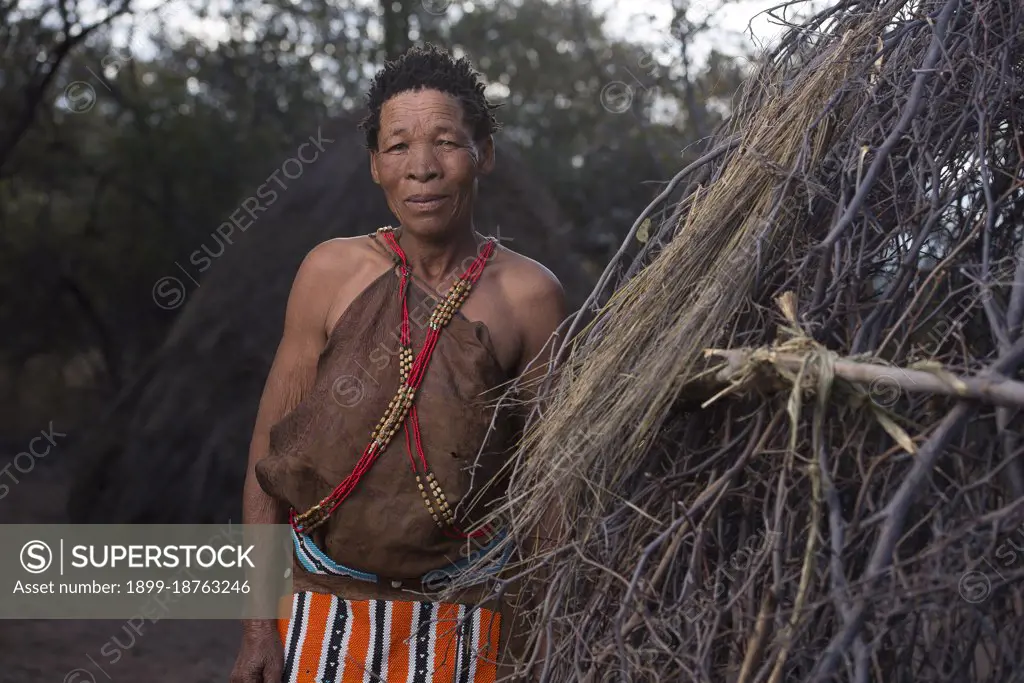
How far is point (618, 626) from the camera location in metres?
1.76

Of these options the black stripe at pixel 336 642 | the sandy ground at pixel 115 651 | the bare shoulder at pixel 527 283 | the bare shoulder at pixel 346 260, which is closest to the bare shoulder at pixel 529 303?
the bare shoulder at pixel 527 283

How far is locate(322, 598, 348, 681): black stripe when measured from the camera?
97.0 inches

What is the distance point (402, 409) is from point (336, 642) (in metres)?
0.55

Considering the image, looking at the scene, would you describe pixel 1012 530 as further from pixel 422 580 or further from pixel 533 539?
pixel 422 580

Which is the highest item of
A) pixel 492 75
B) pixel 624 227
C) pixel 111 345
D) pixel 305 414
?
pixel 492 75

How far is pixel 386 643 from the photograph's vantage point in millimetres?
2465

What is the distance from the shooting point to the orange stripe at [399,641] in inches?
96.7

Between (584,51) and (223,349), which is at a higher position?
(584,51)

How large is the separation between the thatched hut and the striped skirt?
13.1 feet

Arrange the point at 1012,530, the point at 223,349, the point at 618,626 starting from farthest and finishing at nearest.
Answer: the point at 223,349 → the point at 618,626 → the point at 1012,530

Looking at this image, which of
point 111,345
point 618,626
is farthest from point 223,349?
point 618,626

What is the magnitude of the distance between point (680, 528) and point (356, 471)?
821mm

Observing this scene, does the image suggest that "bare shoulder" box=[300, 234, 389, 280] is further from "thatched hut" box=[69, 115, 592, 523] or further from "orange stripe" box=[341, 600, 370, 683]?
"thatched hut" box=[69, 115, 592, 523]

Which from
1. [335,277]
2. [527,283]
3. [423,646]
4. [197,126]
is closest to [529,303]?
[527,283]
